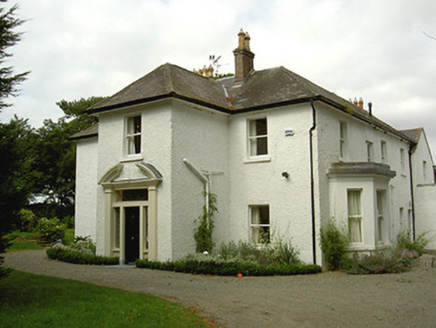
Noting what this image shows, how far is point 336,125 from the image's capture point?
18328 mm

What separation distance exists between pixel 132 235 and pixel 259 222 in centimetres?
502

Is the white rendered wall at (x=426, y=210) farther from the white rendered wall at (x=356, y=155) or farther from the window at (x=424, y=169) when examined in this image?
the window at (x=424, y=169)

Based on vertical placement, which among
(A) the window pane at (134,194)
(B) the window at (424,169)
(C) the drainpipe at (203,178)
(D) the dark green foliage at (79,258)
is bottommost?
(D) the dark green foliage at (79,258)

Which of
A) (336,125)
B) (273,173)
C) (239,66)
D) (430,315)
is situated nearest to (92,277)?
(273,173)

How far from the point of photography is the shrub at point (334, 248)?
621 inches

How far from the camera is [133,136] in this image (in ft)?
58.5

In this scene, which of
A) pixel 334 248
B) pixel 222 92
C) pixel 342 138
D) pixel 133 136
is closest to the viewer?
pixel 334 248

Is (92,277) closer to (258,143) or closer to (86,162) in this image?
(258,143)

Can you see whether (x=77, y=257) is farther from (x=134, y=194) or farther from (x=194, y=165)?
(x=194, y=165)

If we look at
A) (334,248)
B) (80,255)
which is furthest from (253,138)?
(80,255)

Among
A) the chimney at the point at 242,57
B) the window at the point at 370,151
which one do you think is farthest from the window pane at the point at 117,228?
the window at the point at 370,151

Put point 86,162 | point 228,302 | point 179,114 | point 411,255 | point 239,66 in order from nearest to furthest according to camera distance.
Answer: point 228,302, point 179,114, point 411,255, point 239,66, point 86,162

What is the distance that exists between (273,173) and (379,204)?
4.71 m

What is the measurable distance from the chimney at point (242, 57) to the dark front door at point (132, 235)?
8.26m
